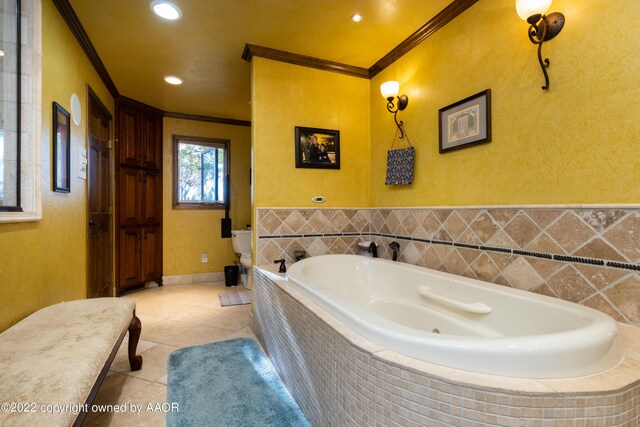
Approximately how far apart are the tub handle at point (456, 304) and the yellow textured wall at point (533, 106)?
1.97 feet

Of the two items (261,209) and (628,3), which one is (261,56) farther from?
(628,3)

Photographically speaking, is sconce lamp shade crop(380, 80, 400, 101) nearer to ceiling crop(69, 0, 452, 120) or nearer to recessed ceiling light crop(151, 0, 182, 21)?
ceiling crop(69, 0, 452, 120)

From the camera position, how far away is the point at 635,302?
3.73 feet

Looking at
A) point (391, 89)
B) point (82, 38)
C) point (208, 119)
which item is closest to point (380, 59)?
point (391, 89)

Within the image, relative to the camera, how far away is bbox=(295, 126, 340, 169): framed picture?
2549 mm

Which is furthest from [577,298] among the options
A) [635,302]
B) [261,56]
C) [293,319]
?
[261,56]

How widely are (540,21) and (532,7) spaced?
0.39ft

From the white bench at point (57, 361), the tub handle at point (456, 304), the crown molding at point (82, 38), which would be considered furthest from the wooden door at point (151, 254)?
the tub handle at point (456, 304)

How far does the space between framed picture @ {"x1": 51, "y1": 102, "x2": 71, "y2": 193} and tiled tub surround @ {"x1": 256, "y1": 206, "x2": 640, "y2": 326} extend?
1321 millimetres

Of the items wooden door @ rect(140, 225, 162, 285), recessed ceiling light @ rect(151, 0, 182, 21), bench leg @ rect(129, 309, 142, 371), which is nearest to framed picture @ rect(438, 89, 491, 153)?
recessed ceiling light @ rect(151, 0, 182, 21)

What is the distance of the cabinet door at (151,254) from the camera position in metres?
3.69

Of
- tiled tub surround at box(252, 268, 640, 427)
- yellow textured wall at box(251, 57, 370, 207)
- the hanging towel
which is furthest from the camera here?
yellow textured wall at box(251, 57, 370, 207)

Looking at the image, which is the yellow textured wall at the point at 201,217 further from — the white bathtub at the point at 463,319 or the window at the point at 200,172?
the white bathtub at the point at 463,319

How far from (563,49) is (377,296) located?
1.77m
